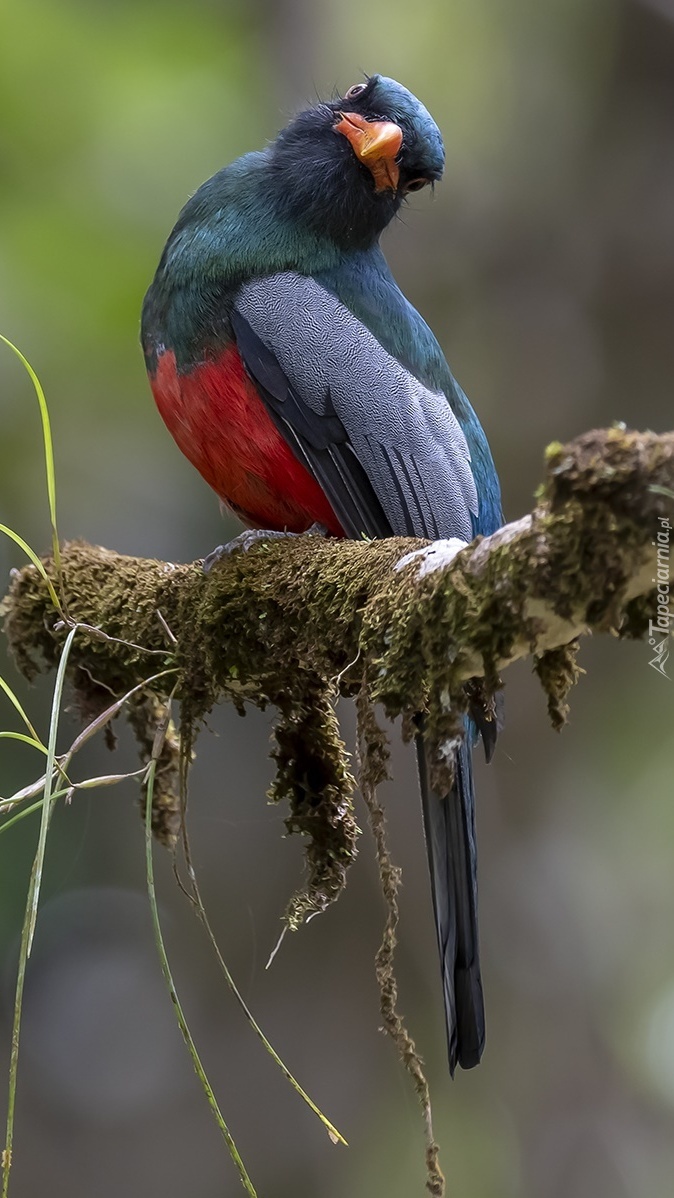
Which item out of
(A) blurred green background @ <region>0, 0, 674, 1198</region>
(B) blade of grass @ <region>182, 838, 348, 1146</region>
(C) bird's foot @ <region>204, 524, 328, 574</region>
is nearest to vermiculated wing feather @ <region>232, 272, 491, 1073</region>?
(C) bird's foot @ <region>204, 524, 328, 574</region>

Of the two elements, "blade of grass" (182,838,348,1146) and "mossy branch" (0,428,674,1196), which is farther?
"blade of grass" (182,838,348,1146)

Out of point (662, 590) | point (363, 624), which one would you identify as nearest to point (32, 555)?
point (363, 624)

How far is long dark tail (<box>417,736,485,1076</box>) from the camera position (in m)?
2.49

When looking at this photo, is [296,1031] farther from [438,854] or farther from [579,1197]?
[438,854]

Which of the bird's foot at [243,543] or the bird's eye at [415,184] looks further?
the bird's eye at [415,184]

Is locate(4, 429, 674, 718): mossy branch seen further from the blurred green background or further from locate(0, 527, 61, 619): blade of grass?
the blurred green background

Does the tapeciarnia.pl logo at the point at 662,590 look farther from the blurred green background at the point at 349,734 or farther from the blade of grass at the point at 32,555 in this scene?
the blurred green background at the point at 349,734

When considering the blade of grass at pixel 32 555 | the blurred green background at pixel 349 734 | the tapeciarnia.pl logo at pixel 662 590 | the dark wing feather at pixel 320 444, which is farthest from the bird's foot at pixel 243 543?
the blurred green background at pixel 349 734

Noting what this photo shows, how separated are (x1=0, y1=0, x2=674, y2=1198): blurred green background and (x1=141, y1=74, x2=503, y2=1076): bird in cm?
Answer: 177

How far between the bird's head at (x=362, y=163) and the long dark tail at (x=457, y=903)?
154 centimetres

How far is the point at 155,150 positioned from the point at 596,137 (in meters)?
2.33

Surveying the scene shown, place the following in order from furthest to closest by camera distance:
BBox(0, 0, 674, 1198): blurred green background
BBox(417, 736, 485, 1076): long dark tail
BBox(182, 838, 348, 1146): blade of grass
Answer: BBox(0, 0, 674, 1198): blurred green background < BBox(417, 736, 485, 1076): long dark tail < BBox(182, 838, 348, 1146): blade of grass

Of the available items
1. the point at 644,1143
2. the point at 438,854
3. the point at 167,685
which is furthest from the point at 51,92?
the point at 644,1143

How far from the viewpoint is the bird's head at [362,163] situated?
3.29 meters
